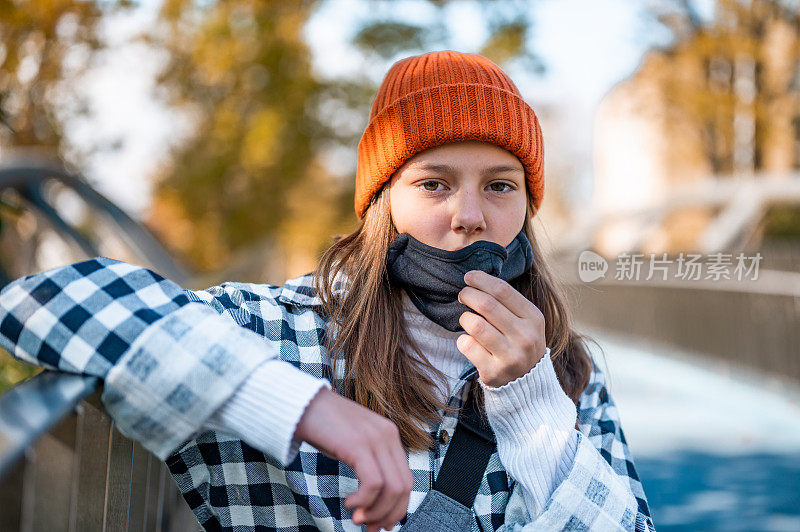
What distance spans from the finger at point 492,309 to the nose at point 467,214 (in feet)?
0.67

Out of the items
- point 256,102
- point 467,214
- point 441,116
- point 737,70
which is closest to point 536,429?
point 467,214

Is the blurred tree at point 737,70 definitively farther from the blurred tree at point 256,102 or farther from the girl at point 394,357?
the girl at point 394,357

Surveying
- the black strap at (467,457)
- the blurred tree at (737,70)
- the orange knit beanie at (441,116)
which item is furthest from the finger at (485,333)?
the blurred tree at (737,70)

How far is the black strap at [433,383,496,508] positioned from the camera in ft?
5.88

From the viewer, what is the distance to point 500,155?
6.87 feet

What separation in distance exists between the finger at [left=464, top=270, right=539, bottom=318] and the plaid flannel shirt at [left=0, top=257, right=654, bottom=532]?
0.90 ft

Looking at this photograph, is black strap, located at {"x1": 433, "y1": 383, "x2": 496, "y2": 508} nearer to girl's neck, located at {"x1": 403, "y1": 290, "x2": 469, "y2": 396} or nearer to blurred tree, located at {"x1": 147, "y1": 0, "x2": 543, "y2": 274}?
girl's neck, located at {"x1": 403, "y1": 290, "x2": 469, "y2": 396}

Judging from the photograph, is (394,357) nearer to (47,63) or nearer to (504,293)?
(504,293)

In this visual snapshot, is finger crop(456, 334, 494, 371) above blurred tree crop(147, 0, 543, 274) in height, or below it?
below

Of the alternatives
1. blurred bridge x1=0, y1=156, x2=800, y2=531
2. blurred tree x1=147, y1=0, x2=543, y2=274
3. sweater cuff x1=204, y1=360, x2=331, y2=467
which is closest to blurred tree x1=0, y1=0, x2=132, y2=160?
blurred bridge x1=0, y1=156, x2=800, y2=531

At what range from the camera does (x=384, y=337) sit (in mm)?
1960

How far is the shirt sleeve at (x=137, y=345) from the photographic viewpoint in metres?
1.34

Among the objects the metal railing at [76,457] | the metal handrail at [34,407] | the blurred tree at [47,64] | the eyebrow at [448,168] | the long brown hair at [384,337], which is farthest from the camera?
the blurred tree at [47,64]

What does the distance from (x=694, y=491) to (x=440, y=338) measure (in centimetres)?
434
